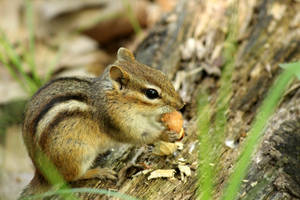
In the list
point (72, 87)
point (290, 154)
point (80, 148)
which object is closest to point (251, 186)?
point (290, 154)

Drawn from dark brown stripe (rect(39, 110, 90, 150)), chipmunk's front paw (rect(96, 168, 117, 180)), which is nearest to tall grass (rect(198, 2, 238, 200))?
chipmunk's front paw (rect(96, 168, 117, 180))

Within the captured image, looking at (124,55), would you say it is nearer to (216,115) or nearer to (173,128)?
(173,128)

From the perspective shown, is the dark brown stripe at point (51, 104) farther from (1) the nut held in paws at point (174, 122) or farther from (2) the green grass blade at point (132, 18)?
(2) the green grass blade at point (132, 18)

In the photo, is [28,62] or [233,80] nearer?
[233,80]

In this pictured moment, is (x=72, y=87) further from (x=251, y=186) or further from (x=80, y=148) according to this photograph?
(x=251, y=186)

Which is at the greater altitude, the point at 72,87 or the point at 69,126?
the point at 72,87

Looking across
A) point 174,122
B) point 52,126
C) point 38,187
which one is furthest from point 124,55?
point 38,187
